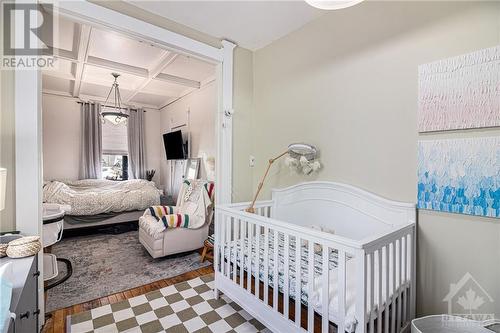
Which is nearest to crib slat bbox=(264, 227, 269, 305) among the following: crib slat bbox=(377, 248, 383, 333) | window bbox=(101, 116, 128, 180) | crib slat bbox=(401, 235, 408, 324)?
crib slat bbox=(377, 248, 383, 333)

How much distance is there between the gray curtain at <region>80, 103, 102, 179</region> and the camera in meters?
5.22

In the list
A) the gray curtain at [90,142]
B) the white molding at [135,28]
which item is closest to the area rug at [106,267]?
the gray curtain at [90,142]

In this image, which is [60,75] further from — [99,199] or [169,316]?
[169,316]

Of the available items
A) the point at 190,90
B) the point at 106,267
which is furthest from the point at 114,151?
the point at 106,267

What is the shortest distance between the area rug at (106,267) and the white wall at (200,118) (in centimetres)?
157

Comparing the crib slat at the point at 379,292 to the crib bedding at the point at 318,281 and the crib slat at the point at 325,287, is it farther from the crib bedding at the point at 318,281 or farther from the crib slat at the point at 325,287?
the crib slat at the point at 325,287

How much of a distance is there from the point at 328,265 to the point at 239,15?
2198 millimetres

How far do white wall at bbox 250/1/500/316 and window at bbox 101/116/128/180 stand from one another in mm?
4608

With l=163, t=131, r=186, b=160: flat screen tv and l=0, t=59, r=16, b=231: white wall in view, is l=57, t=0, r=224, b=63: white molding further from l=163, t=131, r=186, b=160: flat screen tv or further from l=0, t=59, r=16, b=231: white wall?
l=163, t=131, r=186, b=160: flat screen tv

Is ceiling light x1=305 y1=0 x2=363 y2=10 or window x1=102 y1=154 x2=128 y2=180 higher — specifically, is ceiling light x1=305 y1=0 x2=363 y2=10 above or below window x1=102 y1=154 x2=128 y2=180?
above

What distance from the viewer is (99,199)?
13.4ft

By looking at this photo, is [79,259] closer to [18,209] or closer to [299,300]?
[18,209]

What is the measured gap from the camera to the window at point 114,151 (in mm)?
5574

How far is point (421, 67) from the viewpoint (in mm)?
1582
